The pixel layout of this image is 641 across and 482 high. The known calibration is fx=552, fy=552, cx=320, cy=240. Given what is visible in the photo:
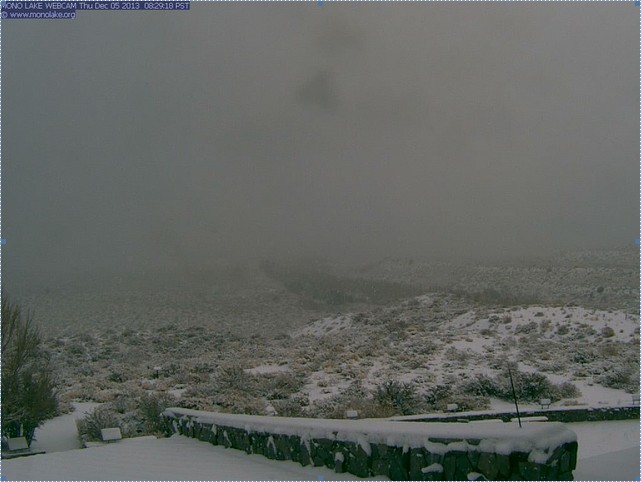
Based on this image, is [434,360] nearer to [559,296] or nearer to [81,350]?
[81,350]

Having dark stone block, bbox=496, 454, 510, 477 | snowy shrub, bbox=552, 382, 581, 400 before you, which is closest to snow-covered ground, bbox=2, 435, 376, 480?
dark stone block, bbox=496, 454, 510, 477

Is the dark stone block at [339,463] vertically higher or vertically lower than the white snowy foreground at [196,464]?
higher

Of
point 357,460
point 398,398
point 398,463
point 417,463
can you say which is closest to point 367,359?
point 398,398

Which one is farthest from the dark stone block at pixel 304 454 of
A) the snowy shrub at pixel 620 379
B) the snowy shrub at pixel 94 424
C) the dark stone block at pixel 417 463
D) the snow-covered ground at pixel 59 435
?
the snowy shrub at pixel 620 379

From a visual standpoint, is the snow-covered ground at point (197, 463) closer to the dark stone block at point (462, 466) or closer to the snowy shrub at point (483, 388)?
the dark stone block at point (462, 466)

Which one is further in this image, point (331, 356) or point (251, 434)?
point (331, 356)

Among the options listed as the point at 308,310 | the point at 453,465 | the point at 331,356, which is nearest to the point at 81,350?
the point at 331,356

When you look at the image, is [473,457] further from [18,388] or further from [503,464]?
[18,388]
